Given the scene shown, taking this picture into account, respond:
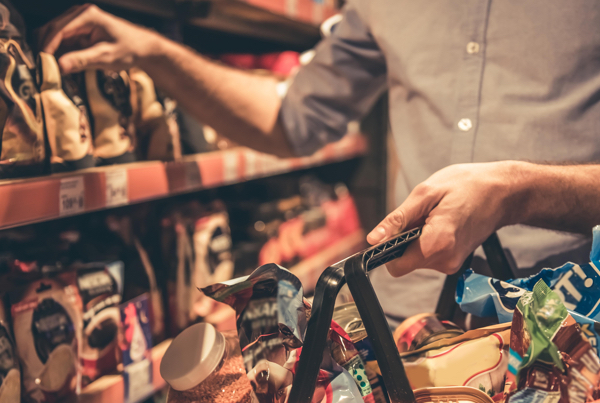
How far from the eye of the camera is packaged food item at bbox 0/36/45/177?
2.27 ft

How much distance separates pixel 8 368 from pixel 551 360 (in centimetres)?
78

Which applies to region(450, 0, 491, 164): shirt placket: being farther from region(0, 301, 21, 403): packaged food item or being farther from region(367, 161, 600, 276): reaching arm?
region(0, 301, 21, 403): packaged food item

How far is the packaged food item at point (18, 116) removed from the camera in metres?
0.69

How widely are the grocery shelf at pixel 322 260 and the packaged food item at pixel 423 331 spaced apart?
1029mm

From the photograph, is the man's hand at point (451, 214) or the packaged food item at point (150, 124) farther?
the packaged food item at point (150, 124)

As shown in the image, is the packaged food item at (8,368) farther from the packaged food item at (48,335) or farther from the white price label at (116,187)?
the white price label at (116,187)

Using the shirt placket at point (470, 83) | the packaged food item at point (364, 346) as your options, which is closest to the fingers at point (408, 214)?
the packaged food item at point (364, 346)

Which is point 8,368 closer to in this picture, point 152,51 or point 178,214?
point 178,214

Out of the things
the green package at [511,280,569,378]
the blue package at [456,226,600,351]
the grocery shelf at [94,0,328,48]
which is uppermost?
the grocery shelf at [94,0,328,48]

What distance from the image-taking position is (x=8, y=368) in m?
0.70

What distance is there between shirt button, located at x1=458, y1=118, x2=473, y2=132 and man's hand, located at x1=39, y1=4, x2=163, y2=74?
2.26 ft

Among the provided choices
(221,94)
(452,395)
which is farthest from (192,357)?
(221,94)

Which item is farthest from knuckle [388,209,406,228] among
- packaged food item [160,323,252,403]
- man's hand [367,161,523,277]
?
packaged food item [160,323,252,403]

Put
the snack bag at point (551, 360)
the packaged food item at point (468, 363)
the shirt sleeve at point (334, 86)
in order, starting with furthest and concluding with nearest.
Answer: the shirt sleeve at point (334, 86) → the packaged food item at point (468, 363) → the snack bag at point (551, 360)
